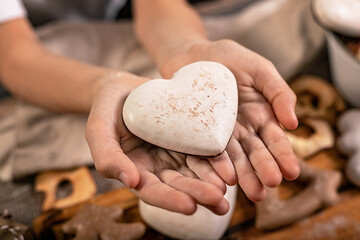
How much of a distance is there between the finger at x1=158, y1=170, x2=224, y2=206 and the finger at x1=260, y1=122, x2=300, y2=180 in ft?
0.32

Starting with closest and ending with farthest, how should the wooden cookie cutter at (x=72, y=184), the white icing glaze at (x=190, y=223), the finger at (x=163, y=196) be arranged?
the finger at (x=163, y=196) < the white icing glaze at (x=190, y=223) < the wooden cookie cutter at (x=72, y=184)

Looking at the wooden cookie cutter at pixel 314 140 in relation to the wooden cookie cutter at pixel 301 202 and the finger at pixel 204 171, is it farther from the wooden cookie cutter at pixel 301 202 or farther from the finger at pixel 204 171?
the finger at pixel 204 171

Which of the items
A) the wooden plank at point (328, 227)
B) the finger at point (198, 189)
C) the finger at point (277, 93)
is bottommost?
the wooden plank at point (328, 227)

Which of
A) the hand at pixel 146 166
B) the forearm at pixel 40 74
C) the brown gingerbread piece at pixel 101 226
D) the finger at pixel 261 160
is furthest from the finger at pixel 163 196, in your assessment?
the forearm at pixel 40 74

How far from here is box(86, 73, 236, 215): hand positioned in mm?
454

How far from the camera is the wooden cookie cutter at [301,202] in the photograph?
2.24 ft

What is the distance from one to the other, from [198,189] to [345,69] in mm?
546

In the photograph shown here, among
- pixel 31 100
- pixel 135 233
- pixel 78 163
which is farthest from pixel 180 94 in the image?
pixel 31 100

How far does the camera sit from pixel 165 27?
0.93 m

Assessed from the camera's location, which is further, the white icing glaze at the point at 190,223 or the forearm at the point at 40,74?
the forearm at the point at 40,74

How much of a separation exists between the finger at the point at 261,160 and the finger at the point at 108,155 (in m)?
0.16

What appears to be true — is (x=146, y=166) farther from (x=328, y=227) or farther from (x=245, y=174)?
(x=328, y=227)

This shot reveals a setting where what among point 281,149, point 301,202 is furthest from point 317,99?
point 281,149

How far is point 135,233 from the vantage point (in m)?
0.66
